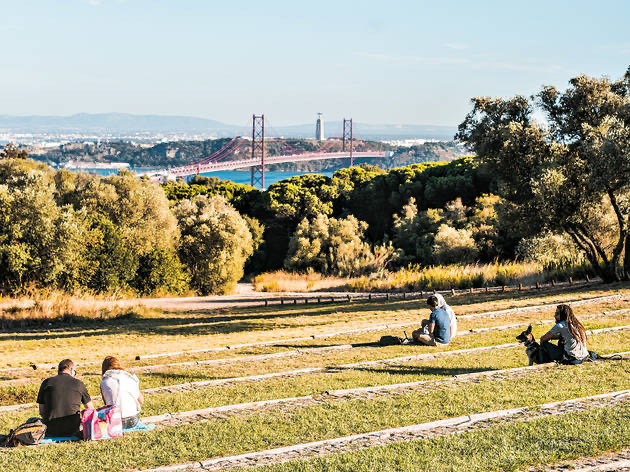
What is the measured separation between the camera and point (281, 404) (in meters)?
8.34

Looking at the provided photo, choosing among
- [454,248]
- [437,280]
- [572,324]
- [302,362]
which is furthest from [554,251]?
[302,362]

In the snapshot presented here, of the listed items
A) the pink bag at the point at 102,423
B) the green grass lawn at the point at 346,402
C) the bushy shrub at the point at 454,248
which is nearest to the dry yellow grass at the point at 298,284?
the bushy shrub at the point at 454,248

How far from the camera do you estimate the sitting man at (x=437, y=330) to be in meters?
12.1

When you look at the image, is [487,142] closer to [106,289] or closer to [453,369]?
[453,369]

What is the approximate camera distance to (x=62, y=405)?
7.54 meters

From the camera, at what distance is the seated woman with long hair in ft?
32.2

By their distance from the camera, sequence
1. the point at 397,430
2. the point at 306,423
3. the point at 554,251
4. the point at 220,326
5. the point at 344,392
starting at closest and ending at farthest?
the point at 397,430 < the point at 306,423 < the point at 344,392 < the point at 220,326 < the point at 554,251

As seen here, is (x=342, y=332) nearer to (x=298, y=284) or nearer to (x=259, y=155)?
(x=298, y=284)

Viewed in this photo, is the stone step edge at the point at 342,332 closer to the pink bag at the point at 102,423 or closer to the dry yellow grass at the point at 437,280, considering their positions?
the pink bag at the point at 102,423

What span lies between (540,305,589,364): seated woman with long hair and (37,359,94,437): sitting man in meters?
6.56

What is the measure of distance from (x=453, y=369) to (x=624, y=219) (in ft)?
36.0

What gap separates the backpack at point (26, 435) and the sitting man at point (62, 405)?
244mm

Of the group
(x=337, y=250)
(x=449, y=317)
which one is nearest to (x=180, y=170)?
(x=337, y=250)

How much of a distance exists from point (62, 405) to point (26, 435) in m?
0.49
